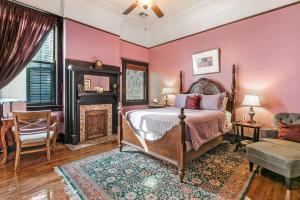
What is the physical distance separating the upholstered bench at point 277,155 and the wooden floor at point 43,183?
20 centimetres

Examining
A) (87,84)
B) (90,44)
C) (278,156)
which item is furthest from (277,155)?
(90,44)

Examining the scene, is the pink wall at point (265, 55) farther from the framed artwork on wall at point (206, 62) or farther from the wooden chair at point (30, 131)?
the wooden chair at point (30, 131)

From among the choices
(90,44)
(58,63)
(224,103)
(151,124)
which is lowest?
(151,124)

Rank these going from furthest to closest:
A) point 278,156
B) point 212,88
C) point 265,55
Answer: point 212,88
point 265,55
point 278,156

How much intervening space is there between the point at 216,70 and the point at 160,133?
2.71 m

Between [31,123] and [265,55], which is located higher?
[265,55]

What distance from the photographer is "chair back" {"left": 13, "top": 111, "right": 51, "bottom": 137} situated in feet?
8.28

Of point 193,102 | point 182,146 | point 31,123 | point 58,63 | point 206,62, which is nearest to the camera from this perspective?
point 182,146

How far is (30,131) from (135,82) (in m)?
3.67

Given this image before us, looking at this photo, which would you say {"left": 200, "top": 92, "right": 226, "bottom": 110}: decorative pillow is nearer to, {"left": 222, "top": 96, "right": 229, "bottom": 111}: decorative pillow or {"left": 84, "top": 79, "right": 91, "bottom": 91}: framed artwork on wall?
{"left": 222, "top": 96, "right": 229, "bottom": 111}: decorative pillow

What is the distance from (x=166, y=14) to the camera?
4.95 meters

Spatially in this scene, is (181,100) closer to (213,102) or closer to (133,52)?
(213,102)

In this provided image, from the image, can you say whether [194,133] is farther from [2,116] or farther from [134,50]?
[134,50]

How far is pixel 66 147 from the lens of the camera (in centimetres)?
361
